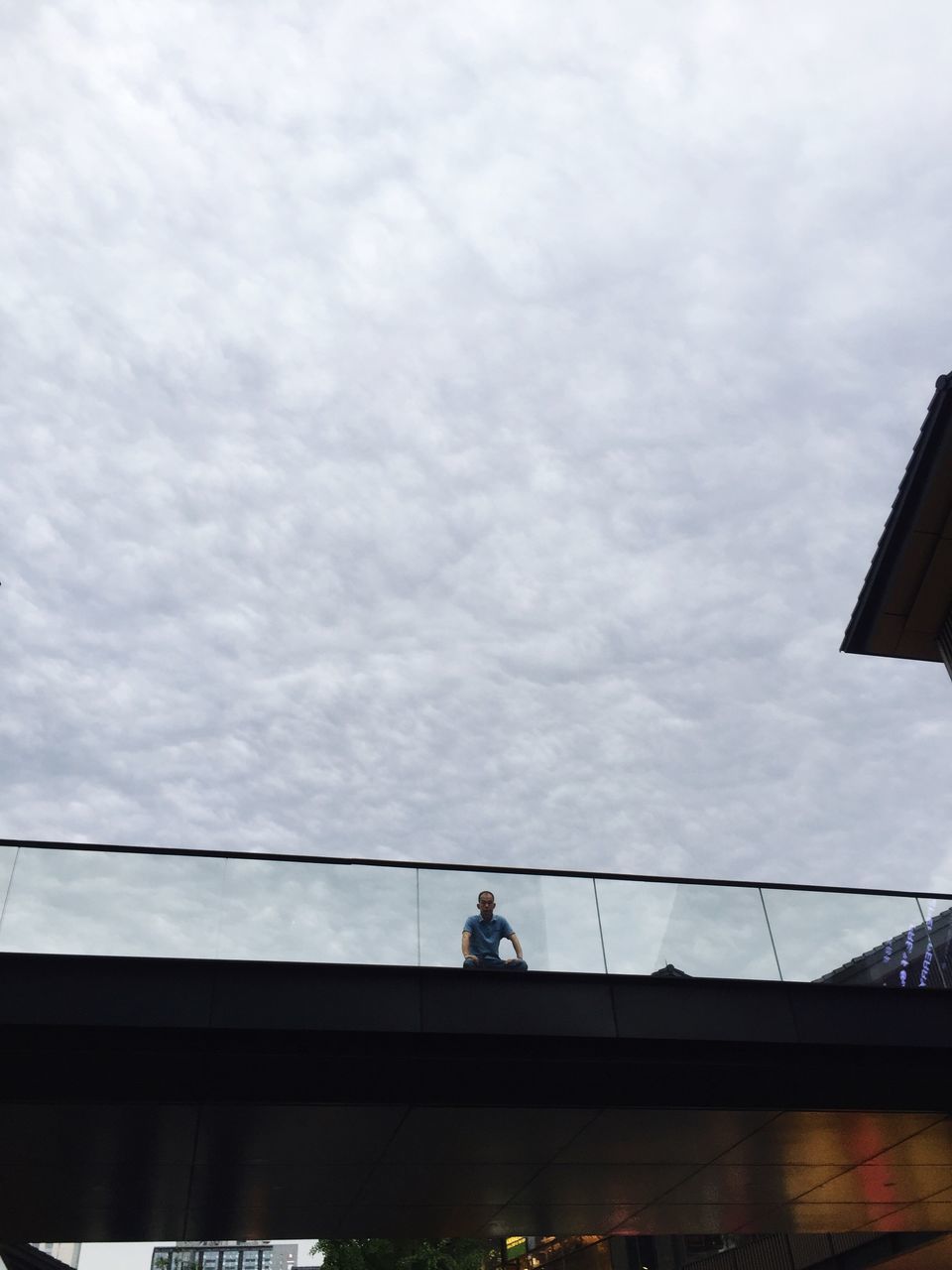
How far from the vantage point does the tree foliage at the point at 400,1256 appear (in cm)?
3738

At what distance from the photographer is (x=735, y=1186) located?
56.0ft

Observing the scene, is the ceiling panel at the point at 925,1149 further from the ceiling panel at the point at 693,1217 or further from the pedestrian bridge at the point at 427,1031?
the ceiling panel at the point at 693,1217

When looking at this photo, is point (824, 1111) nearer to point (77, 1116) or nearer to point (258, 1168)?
point (258, 1168)

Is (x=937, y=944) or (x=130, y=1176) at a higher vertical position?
(x=937, y=944)

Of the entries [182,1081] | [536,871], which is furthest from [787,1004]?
[182,1081]

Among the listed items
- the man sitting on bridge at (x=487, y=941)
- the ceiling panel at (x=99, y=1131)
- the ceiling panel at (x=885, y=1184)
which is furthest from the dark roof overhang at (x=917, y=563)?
the ceiling panel at (x=99, y=1131)

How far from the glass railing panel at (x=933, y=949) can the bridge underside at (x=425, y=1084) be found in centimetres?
49

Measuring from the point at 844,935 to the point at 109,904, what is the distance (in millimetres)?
10005

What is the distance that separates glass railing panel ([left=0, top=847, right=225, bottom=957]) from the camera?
39.0ft

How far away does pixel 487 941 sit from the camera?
1316cm

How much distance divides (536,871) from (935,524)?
9923mm

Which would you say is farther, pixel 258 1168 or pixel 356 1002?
pixel 258 1168

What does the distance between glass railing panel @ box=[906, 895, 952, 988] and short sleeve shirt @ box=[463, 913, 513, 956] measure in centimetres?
595

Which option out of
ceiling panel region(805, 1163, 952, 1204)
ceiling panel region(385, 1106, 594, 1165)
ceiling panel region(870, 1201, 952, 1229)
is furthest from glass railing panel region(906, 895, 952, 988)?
ceiling panel region(870, 1201, 952, 1229)
